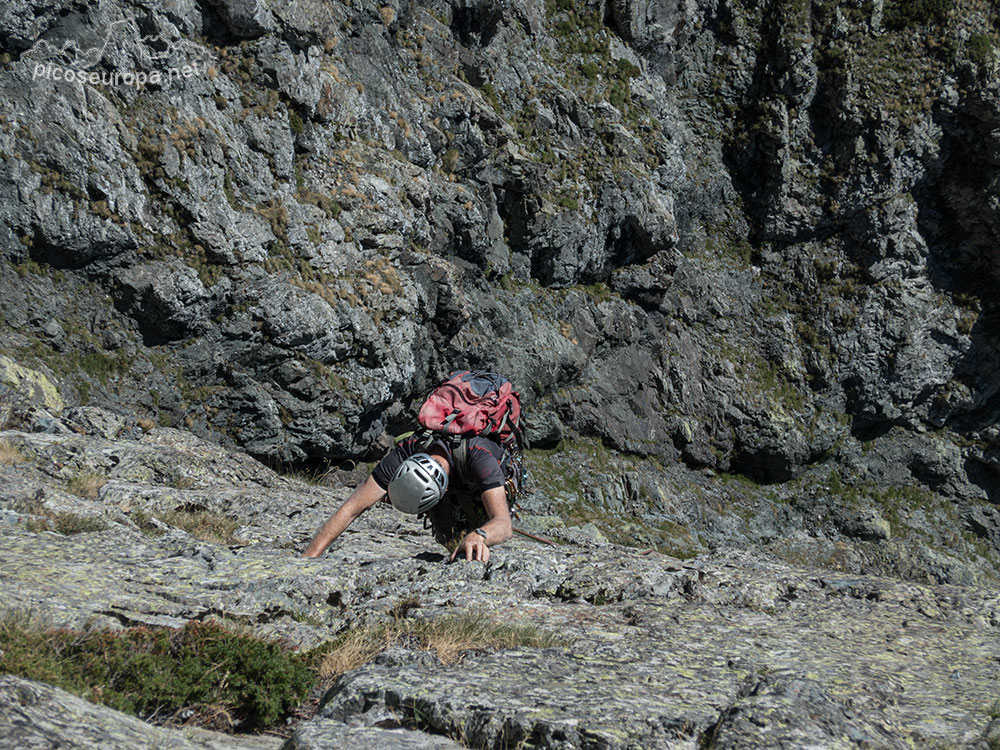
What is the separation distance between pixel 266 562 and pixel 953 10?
4999cm

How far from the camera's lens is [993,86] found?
131 ft

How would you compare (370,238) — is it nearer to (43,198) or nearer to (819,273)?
(43,198)

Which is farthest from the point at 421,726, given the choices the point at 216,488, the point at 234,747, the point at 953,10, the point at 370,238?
the point at 953,10

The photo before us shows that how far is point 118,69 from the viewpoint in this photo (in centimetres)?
2009

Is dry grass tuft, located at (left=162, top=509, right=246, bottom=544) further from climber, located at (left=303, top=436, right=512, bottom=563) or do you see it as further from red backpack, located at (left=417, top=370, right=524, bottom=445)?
red backpack, located at (left=417, top=370, right=524, bottom=445)

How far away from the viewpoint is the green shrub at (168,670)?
390 cm

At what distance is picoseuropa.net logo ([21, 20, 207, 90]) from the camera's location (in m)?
18.5

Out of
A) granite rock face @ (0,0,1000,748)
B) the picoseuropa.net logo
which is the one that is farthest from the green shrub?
the picoseuropa.net logo

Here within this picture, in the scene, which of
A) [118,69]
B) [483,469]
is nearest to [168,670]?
[483,469]

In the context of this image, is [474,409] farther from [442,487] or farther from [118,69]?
[118,69]

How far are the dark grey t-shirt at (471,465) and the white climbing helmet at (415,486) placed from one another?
0.99ft

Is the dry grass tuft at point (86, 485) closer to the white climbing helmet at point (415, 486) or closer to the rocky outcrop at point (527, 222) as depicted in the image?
the white climbing helmet at point (415, 486)

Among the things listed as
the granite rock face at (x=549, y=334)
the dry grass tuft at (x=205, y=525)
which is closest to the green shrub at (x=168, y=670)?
the granite rock face at (x=549, y=334)

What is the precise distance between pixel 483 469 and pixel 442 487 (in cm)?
45
